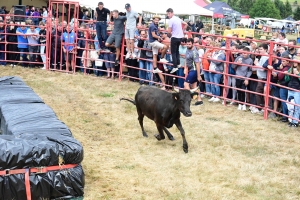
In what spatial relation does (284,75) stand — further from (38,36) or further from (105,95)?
(38,36)

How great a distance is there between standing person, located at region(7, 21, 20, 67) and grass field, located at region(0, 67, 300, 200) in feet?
12.8

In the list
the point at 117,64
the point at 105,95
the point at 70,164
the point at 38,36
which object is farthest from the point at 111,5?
the point at 70,164

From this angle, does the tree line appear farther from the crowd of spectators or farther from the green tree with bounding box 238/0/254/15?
the crowd of spectators

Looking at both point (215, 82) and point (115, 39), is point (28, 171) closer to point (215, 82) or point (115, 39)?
point (215, 82)

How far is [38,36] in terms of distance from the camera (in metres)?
15.7

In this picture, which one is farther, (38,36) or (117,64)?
(38,36)

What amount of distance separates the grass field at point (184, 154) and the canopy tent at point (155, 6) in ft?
39.2

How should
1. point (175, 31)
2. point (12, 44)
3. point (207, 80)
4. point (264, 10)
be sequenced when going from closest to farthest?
1. point (175, 31)
2. point (207, 80)
3. point (12, 44)
4. point (264, 10)

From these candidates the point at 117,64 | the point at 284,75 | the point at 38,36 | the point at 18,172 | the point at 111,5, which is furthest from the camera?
the point at 111,5

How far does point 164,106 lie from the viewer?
8.43 m

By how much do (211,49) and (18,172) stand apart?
7838 mm

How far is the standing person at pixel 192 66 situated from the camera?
1162 cm

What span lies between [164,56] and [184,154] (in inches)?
222

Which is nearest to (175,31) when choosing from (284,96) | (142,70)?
(142,70)
